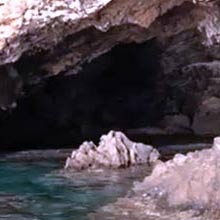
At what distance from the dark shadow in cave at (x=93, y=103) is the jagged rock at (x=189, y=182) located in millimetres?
11007

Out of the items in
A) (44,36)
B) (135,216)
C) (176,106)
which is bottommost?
(135,216)

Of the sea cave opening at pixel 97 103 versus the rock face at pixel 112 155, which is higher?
the sea cave opening at pixel 97 103

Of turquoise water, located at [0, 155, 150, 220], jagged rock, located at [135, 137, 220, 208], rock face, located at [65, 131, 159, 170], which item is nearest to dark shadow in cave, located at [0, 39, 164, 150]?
rock face, located at [65, 131, 159, 170]

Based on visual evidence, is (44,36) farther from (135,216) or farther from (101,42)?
(135,216)

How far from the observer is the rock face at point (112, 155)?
18.3 meters

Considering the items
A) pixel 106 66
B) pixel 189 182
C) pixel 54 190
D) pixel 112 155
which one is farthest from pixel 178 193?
pixel 106 66

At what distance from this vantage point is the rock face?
1827 cm

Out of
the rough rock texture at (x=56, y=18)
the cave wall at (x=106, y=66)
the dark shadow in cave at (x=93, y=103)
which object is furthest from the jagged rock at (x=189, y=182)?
the dark shadow in cave at (x=93, y=103)

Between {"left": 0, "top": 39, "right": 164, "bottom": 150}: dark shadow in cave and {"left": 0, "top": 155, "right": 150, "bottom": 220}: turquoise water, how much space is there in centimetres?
736

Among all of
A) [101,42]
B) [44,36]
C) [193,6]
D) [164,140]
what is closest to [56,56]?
[101,42]

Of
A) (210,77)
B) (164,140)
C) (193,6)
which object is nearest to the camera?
(193,6)

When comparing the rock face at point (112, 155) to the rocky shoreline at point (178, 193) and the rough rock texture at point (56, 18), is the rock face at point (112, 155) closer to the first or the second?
the rough rock texture at point (56, 18)

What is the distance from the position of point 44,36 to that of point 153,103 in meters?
12.6

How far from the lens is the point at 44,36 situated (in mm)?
18172
